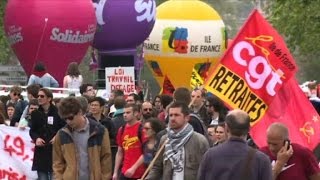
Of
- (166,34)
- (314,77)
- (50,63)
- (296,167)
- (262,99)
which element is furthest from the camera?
(314,77)

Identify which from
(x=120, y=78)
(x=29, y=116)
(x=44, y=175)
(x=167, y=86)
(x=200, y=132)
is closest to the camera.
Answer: (x=200, y=132)

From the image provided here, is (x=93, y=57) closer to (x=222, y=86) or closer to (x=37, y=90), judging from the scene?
(x=37, y=90)

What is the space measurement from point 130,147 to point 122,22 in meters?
20.4

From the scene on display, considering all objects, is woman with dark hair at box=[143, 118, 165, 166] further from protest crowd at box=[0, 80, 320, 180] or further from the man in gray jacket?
the man in gray jacket

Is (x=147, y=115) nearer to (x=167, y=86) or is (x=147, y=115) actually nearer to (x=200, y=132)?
(x=200, y=132)

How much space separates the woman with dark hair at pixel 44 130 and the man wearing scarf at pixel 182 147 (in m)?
4.13

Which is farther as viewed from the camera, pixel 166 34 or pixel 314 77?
pixel 314 77

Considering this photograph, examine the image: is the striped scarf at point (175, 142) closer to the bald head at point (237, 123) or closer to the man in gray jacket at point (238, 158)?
Result: the man in gray jacket at point (238, 158)

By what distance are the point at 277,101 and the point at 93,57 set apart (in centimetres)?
2450

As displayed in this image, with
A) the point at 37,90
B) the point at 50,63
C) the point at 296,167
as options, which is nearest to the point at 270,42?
the point at 296,167

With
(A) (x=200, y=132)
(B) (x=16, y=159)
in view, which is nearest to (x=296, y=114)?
(A) (x=200, y=132)

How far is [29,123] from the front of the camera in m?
17.6

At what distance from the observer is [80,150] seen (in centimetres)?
1291

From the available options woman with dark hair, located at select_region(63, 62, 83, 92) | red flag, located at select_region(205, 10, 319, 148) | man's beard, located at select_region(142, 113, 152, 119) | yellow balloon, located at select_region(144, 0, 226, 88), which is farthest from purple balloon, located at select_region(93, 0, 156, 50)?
red flag, located at select_region(205, 10, 319, 148)
